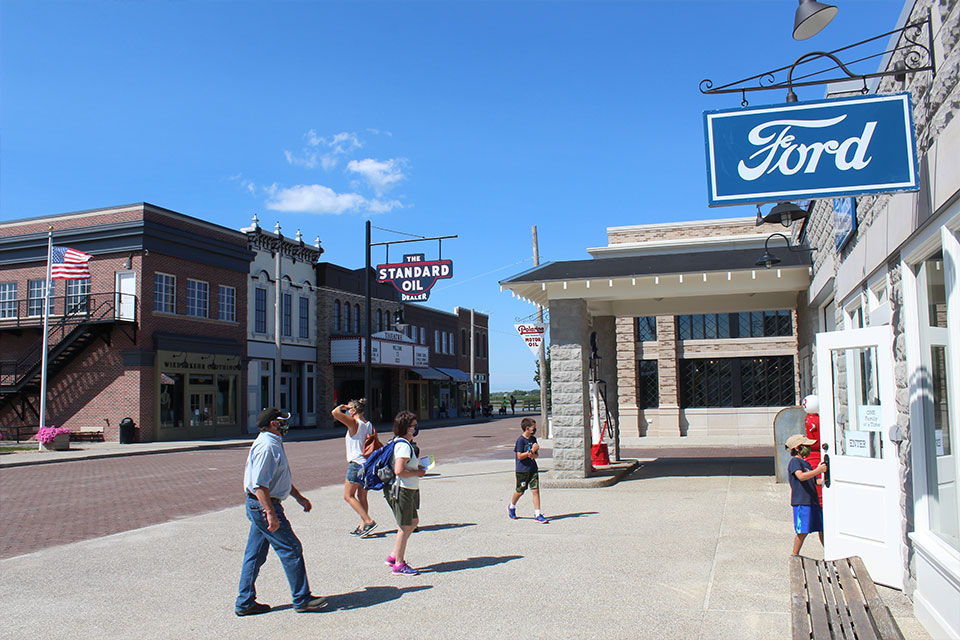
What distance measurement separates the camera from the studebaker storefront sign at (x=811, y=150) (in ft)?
17.0

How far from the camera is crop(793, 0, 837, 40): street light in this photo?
5418 millimetres

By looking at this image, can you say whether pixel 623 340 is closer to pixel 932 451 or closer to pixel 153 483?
pixel 153 483

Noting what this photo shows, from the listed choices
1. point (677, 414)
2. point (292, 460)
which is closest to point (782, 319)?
point (677, 414)

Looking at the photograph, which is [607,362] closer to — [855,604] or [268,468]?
[268,468]

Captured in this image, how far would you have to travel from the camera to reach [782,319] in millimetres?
27422

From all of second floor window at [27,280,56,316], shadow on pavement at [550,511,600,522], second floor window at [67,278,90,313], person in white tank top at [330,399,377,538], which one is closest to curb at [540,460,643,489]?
shadow on pavement at [550,511,600,522]

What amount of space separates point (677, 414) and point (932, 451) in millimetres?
22422

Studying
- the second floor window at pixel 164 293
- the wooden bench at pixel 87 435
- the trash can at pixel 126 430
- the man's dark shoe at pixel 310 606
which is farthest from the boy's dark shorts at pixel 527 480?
the wooden bench at pixel 87 435

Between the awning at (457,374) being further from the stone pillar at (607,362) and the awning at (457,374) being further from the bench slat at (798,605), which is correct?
the bench slat at (798,605)

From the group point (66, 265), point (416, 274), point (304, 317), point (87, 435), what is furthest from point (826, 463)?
point (304, 317)

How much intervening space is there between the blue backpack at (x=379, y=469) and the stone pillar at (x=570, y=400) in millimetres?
6764

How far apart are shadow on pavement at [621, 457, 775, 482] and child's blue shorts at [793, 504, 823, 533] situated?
24.4ft

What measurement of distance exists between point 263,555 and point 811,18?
5.70m

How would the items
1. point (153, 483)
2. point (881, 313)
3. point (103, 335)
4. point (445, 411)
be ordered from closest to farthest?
point (881, 313), point (153, 483), point (103, 335), point (445, 411)
